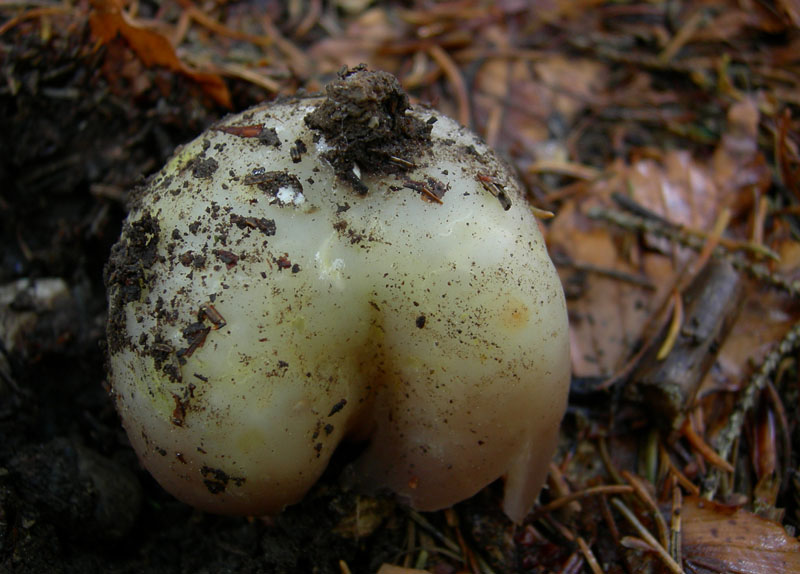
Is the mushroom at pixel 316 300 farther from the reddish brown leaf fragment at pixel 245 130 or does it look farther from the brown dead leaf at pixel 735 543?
the brown dead leaf at pixel 735 543

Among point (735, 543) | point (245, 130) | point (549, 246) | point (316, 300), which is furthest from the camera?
point (549, 246)

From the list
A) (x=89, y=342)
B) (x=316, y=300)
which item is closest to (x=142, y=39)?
(x=89, y=342)

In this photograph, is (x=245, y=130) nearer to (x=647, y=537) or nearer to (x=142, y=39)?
(x=142, y=39)

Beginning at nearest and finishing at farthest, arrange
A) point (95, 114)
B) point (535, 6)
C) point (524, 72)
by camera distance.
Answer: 1. point (95, 114)
2. point (524, 72)
3. point (535, 6)

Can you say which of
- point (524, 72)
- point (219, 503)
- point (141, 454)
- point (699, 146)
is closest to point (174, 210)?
point (141, 454)

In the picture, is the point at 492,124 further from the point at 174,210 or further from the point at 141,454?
the point at 141,454

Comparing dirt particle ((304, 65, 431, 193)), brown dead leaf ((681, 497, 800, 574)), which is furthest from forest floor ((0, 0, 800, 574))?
dirt particle ((304, 65, 431, 193))
